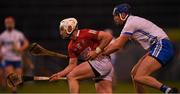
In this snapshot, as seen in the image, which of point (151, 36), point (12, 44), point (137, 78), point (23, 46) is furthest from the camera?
point (12, 44)

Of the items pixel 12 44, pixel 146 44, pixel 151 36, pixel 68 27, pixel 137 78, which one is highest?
pixel 68 27

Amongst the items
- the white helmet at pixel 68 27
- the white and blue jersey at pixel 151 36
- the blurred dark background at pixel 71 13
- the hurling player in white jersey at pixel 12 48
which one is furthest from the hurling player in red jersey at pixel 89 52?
the blurred dark background at pixel 71 13

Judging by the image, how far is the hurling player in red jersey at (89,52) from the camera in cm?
1250

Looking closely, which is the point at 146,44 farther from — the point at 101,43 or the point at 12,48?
the point at 12,48

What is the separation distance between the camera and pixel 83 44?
41.1 ft

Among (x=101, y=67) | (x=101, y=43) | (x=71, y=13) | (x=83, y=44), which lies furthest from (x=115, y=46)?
(x=71, y=13)

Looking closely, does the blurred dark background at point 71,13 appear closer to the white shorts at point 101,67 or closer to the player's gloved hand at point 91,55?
the white shorts at point 101,67

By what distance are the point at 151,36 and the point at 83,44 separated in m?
1.21

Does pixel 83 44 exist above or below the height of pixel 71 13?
above

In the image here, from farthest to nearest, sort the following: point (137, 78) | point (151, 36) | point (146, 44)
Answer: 1. point (146, 44)
2. point (151, 36)
3. point (137, 78)

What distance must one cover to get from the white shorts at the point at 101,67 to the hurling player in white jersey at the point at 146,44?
150 millimetres

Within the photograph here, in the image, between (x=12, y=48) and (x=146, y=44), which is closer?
(x=146, y=44)

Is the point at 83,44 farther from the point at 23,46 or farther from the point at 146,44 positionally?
the point at 23,46

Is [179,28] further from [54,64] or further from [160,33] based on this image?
[160,33]
